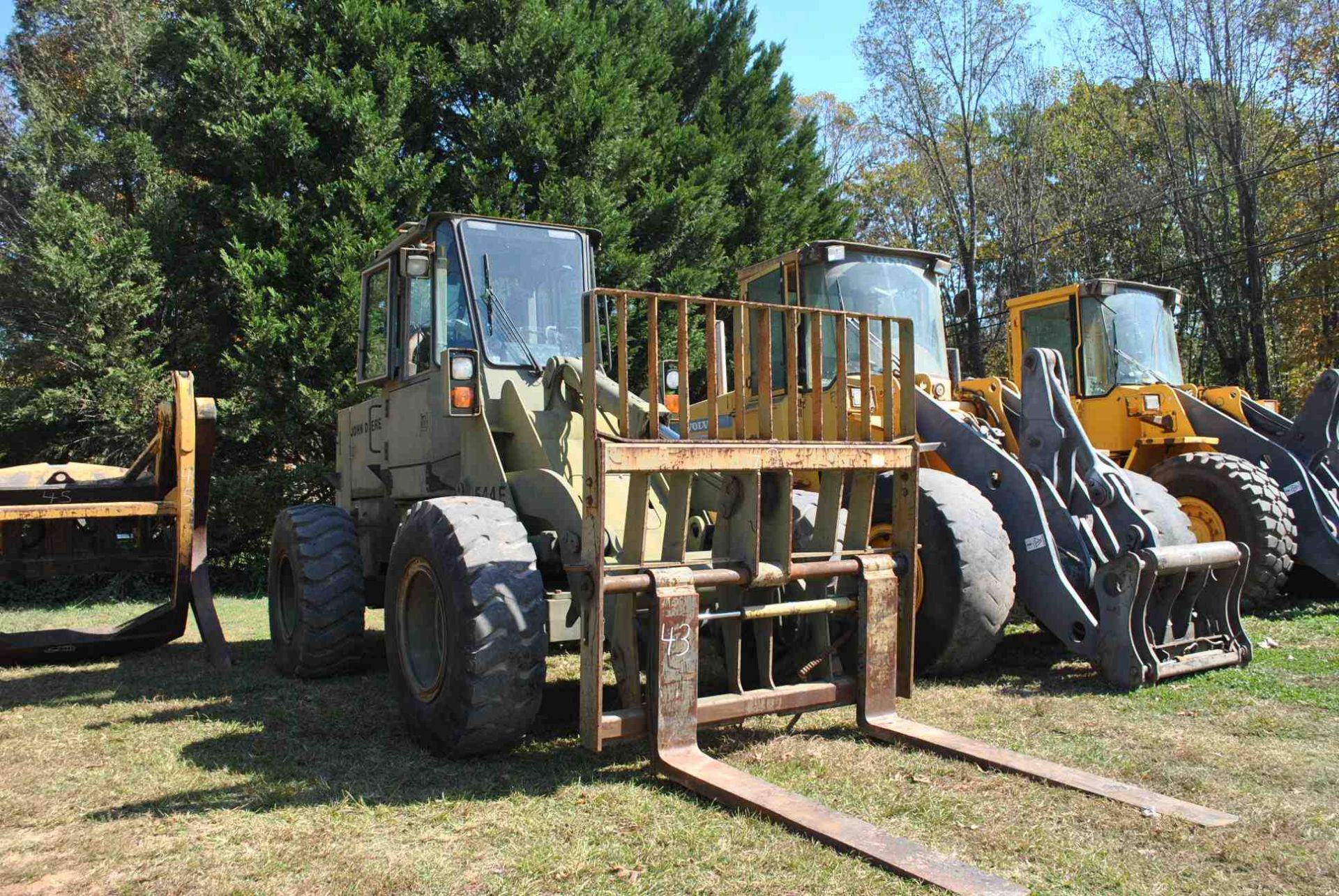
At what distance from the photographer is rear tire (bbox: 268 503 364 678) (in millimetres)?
6918

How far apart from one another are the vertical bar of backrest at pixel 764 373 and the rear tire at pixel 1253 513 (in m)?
5.84

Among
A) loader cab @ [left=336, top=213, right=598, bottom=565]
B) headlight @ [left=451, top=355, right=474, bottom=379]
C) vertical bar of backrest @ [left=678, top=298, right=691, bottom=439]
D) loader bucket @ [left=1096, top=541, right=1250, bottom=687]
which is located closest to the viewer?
vertical bar of backrest @ [left=678, top=298, right=691, bottom=439]

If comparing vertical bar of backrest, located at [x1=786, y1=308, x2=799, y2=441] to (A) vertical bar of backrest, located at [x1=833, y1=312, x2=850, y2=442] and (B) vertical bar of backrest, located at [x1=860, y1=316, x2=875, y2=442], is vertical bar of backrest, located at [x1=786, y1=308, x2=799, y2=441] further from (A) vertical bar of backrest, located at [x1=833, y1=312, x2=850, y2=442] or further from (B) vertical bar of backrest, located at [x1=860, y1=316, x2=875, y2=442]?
(B) vertical bar of backrest, located at [x1=860, y1=316, x2=875, y2=442]

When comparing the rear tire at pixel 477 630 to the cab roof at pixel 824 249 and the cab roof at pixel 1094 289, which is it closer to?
the cab roof at pixel 824 249

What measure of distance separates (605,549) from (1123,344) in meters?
7.75

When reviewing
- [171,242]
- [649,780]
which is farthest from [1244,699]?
[171,242]

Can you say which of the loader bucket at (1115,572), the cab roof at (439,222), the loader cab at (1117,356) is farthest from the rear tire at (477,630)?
the loader cab at (1117,356)

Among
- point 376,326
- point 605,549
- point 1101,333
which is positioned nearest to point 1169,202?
point 1101,333

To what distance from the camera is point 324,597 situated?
6934mm

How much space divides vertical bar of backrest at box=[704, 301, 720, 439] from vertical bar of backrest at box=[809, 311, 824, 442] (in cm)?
48

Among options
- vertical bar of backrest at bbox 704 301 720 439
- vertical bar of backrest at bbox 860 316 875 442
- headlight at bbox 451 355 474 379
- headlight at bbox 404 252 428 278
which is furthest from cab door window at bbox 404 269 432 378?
vertical bar of backrest at bbox 860 316 875 442

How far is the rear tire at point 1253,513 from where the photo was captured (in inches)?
342

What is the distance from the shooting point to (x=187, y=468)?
7504 mm

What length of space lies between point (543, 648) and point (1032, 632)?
5.35 m
